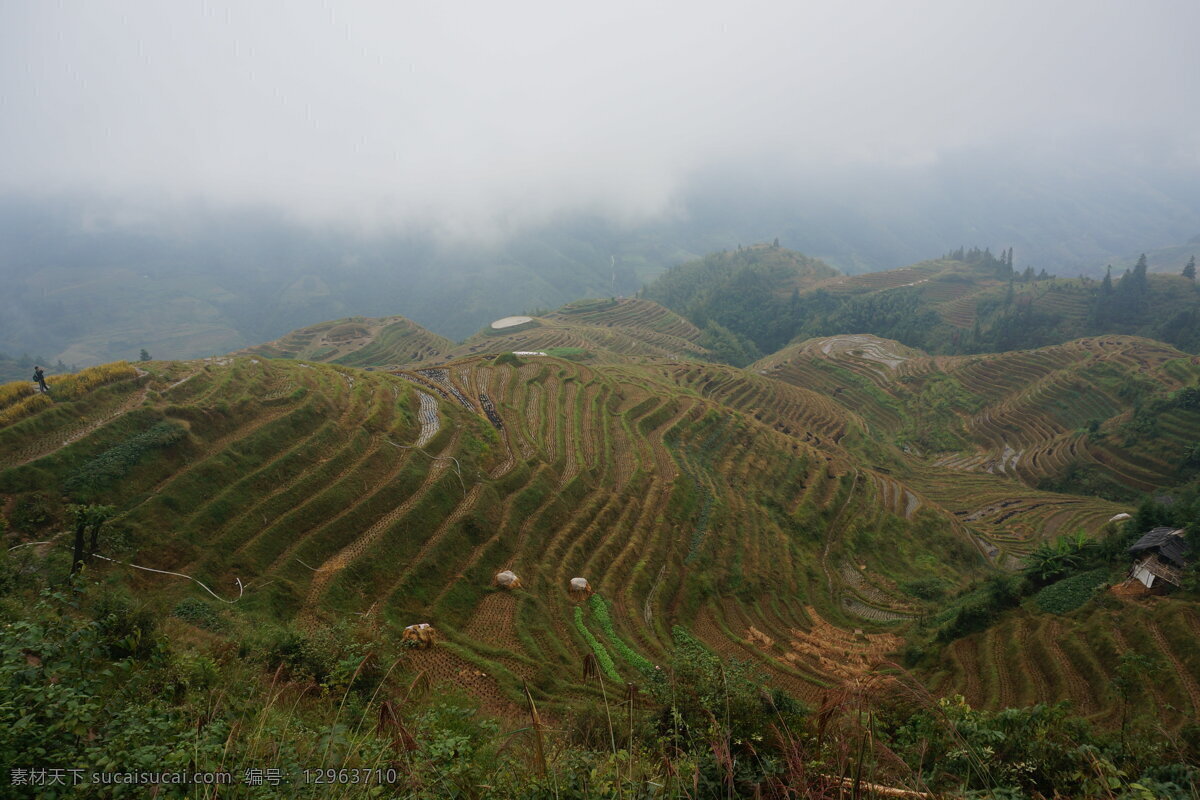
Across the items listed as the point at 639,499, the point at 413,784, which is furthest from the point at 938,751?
the point at 639,499

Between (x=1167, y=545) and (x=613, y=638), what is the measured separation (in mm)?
30130

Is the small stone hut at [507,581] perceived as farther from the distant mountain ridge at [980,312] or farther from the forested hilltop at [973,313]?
the distant mountain ridge at [980,312]

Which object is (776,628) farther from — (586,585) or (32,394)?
(32,394)

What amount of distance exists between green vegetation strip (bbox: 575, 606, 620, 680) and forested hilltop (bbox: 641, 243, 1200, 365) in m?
140

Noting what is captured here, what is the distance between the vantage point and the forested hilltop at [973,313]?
130 metres

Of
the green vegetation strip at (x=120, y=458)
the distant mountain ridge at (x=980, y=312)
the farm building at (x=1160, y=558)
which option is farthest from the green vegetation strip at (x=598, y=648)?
the distant mountain ridge at (x=980, y=312)

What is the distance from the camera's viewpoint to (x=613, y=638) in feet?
82.5

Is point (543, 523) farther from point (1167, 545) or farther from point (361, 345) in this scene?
point (361, 345)

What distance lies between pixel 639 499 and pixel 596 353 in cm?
8014

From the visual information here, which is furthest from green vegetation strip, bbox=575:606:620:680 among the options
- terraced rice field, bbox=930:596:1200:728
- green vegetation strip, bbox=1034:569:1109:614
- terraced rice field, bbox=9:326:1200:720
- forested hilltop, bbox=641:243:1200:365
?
forested hilltop, bbox=641:243:1200:365

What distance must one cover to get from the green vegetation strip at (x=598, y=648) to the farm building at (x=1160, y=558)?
28.2 meters

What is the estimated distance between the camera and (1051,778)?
27.7 ft

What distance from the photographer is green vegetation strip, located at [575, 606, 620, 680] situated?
22812 millimetres

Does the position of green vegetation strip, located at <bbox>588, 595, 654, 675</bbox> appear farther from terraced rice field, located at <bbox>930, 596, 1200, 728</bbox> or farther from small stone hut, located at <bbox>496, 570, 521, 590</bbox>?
terraced rice field, located at <bbox>930, 596, 1200, 728</bbox>
